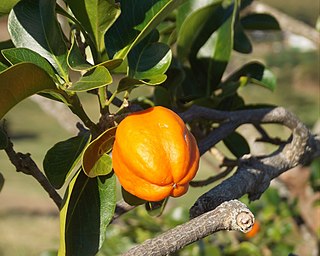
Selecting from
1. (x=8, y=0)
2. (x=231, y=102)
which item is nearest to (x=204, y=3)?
(x=231, y=102)

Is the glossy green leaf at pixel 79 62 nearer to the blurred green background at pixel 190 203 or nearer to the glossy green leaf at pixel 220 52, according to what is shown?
the glossy green leaf at pixel 220 52

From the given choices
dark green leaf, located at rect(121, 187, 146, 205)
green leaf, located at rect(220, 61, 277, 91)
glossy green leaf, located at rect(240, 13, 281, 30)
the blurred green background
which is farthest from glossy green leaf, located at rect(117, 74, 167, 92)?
the blurred green background

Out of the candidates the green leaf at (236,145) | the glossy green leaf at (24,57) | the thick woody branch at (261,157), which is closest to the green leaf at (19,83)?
the glossy green leaf at (24,57)

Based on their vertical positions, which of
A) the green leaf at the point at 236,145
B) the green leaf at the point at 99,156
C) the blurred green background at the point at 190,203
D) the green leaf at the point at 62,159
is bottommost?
the blurred green background at the point at 190,203

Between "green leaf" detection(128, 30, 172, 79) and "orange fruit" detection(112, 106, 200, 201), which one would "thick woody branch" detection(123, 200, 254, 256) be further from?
"green leaf" detection(128, 30, 172, 79)

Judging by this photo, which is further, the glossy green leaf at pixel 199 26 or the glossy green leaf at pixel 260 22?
the glossy green leaf at pixel 260 22

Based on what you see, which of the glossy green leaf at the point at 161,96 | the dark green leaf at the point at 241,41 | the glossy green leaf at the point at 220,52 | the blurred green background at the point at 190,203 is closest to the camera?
the glossy green leaf at the point at 161,96

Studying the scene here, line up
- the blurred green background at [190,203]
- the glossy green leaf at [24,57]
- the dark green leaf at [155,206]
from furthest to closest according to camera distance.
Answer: the blurred green background at [190,203] → the dark green leaf at [155,206] → the glossy green leaf at [24,57]
